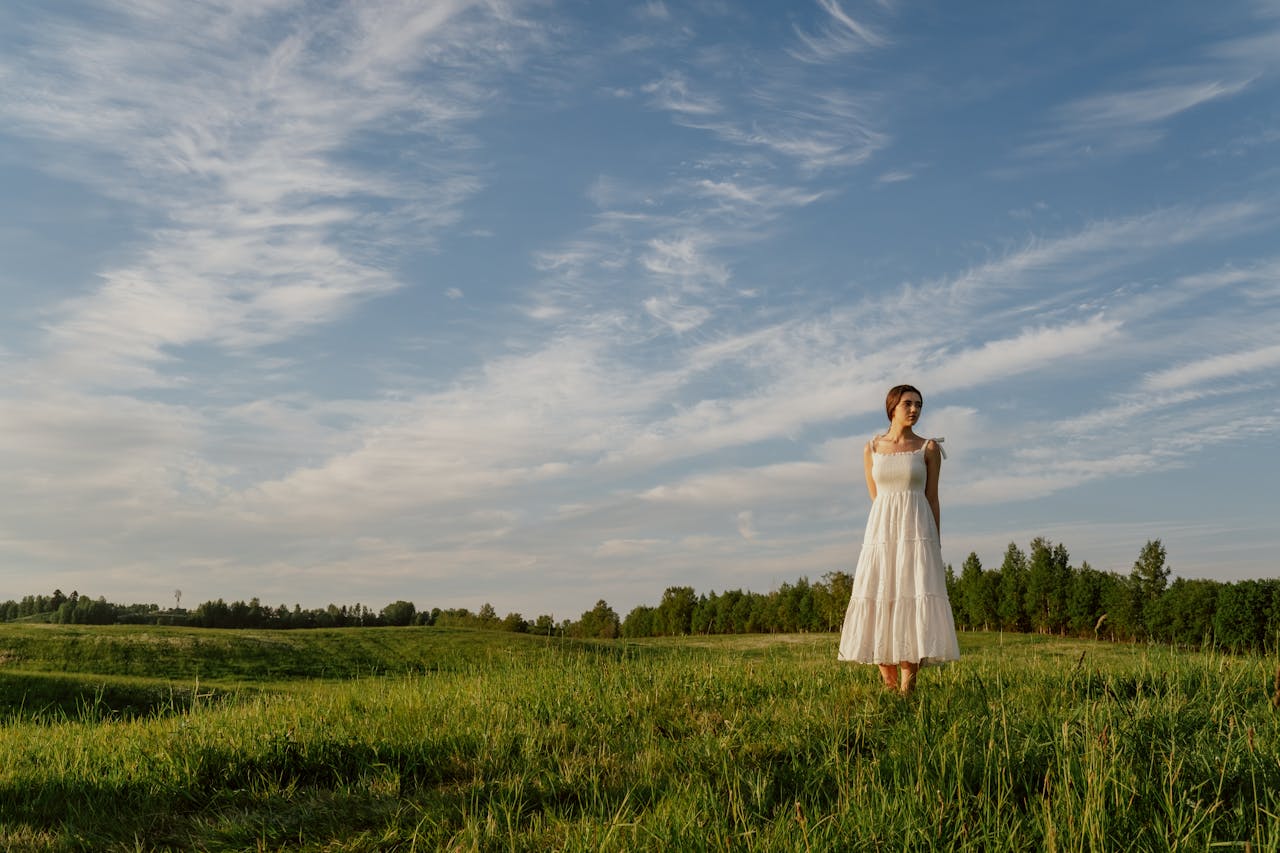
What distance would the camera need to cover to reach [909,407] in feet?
31.1

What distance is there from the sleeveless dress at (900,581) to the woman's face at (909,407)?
351 millimetres

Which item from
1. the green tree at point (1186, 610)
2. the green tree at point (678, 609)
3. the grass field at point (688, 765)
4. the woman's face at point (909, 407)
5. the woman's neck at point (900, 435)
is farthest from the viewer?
the green tree at point (678, 609)

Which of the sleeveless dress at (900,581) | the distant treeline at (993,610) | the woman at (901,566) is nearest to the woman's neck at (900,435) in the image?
the woman at (901,566)

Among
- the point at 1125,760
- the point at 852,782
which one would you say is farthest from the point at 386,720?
the point at 1125,760

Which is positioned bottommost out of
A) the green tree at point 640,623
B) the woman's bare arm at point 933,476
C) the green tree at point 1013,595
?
the green tree at point 640,623

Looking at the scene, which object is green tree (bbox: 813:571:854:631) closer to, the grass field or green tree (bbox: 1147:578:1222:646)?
green tree (bbox: 1147:578:1222:646)

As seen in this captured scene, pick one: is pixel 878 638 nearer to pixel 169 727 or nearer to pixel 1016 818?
pixel 1016 818

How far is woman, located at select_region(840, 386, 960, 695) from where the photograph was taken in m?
8.95

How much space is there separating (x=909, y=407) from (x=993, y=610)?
5486 cm

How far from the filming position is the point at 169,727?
9.15 metres

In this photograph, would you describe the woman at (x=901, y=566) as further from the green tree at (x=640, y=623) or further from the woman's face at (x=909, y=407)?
the green tree at (x=640, y=623)

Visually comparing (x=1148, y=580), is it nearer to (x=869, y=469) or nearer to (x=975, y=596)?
(x=975, y=596)

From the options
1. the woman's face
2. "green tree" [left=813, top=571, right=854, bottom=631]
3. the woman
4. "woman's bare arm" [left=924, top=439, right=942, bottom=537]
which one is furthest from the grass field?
"green tree" [left=813, top=571, right=854, bottom=631]

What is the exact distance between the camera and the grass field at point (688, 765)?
14.7ft
